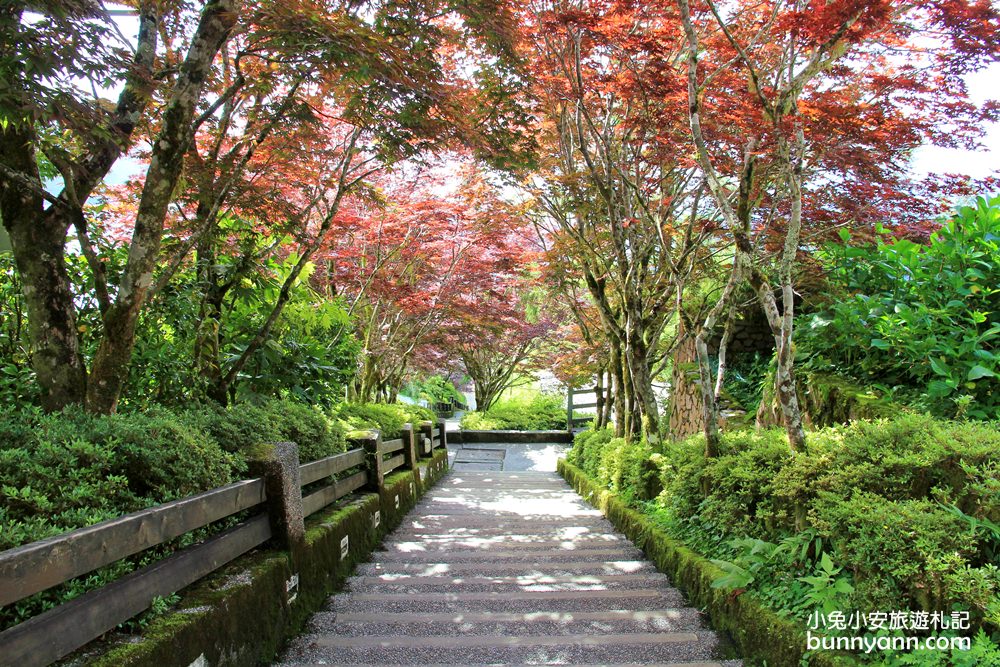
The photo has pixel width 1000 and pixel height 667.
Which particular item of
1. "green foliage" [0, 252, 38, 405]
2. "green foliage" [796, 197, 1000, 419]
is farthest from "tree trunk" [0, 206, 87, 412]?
"green foliage" [796, 197, 1000, 419]

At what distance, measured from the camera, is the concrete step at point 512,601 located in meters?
3.52

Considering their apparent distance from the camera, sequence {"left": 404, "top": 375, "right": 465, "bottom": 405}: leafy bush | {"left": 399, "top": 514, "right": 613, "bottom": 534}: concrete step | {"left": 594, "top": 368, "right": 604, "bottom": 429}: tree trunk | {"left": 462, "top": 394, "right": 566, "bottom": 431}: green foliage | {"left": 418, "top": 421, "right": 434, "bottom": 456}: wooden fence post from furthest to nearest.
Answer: {"left": 404, "top": 375, "right": 465, "bottom": 405}: leafy bush, {"left": 462, "top": 394, "right": 566, "bottom": 431}: green foliage, {"left": 594, "top": 368, "right": 604, "bottom": 429}: tree trunk, {"left": 418, "top": 421, "right": 434, "bottom": 456}: wooden fence post, {"left": 399, "top": 514, "right": 613, "bottom": 534}: concrete step

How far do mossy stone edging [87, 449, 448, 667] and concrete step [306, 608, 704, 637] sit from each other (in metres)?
0.28

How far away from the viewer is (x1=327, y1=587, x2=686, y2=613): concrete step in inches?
139

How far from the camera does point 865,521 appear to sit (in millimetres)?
2404

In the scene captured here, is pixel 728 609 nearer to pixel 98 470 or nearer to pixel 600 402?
pixel 98 470

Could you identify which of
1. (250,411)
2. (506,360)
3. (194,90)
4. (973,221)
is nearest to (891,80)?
(973,221)

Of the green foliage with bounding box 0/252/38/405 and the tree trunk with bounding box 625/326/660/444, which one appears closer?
the green foliage with bounding box 0/252/38/405

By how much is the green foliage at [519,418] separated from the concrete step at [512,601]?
521 inches

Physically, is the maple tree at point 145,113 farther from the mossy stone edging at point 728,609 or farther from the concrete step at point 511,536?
the mossy stone edging at point 728,609

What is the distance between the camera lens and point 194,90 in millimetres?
3684

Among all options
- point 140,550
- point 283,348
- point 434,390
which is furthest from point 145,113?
point 434,390

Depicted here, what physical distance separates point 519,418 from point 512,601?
13978mm

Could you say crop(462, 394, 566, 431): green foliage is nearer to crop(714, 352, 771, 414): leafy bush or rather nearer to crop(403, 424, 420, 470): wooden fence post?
crop(403, 424, 420, 470): wooden fence post
